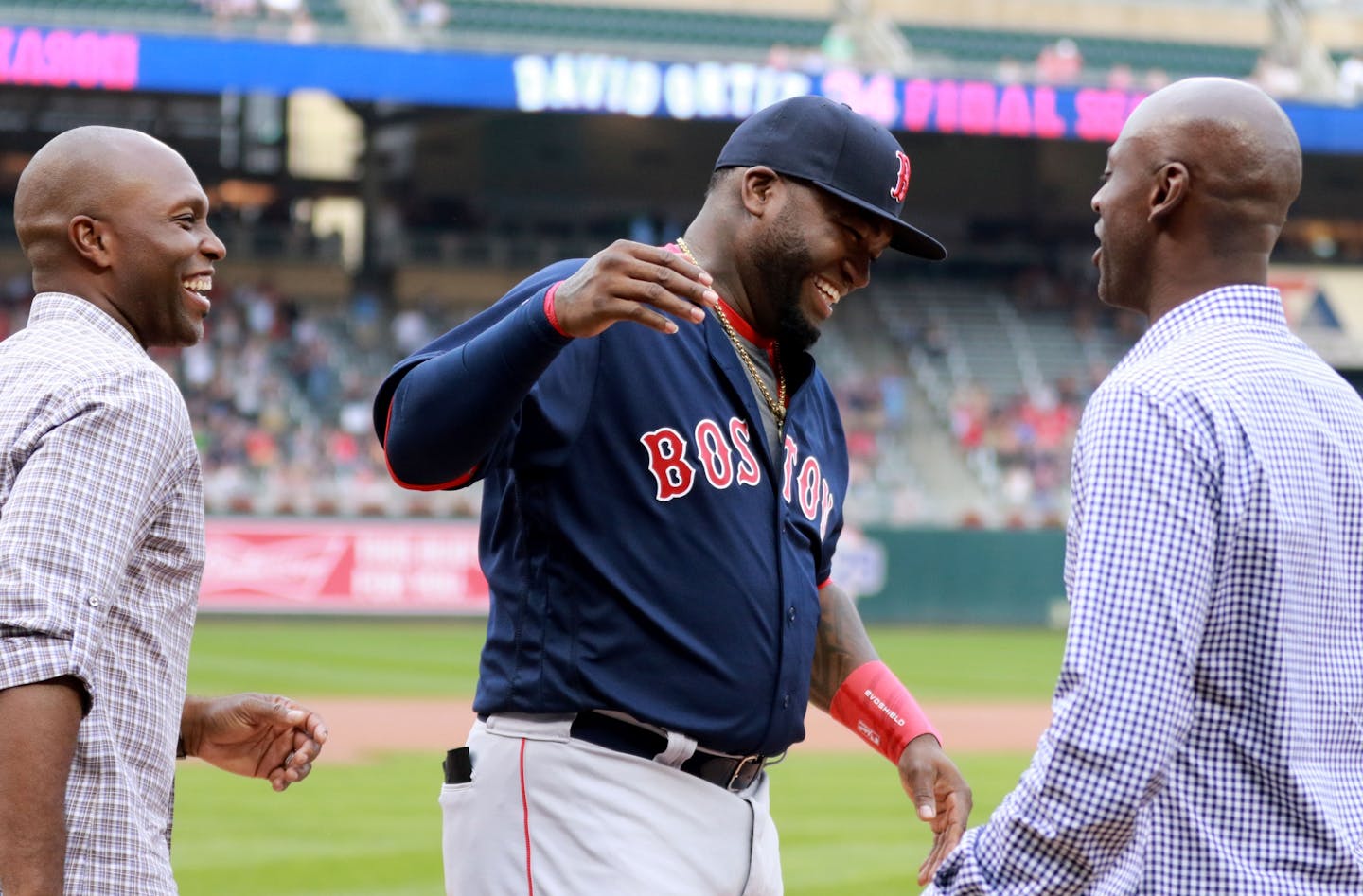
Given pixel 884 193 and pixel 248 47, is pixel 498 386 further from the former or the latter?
pixel 248 47

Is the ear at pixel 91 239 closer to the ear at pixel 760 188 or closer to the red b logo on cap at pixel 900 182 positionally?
the ear at pixel 760 188

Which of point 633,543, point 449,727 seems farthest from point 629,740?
point 449,727

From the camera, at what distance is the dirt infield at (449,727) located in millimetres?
11727

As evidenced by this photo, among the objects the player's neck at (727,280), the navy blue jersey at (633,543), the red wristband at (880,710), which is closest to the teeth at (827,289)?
the player's neck at (727,280)

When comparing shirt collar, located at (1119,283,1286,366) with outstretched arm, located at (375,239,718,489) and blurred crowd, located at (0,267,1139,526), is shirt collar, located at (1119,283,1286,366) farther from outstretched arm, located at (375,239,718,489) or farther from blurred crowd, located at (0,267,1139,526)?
blurred crowd, located at (0,267,1139,526)

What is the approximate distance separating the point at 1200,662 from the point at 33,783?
1.50m

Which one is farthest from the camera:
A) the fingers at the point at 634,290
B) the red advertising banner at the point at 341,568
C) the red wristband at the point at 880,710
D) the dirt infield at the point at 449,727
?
the red advertising banner at the point at 341,568

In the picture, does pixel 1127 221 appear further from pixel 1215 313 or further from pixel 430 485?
pixel 430 485

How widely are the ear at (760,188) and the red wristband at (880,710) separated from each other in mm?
964

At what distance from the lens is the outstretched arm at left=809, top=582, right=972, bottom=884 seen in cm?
324

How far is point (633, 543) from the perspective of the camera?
9.57 feet

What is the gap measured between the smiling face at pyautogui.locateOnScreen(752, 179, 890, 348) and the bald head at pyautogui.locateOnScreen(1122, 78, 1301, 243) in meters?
0.81

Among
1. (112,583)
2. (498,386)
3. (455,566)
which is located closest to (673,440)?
(498,386)

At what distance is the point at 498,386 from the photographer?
263 centimetres
